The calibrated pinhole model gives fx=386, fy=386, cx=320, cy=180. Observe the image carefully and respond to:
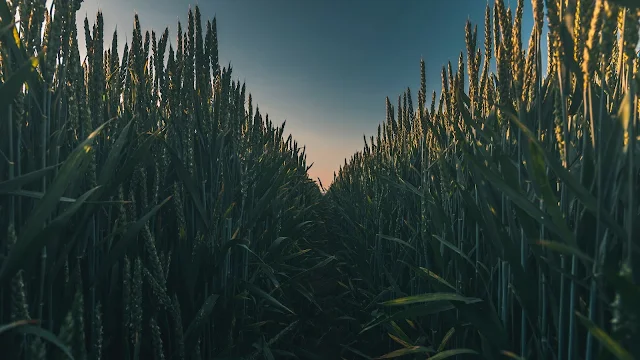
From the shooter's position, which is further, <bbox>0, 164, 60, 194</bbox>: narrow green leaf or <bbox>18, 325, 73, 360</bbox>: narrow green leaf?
<bbox>0, 164, 60, 194</bbox>: narrow green leaf

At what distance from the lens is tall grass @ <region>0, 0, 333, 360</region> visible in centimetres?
72

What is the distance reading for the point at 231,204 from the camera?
150 cm

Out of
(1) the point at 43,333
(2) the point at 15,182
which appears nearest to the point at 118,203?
(2) the point at 15,182

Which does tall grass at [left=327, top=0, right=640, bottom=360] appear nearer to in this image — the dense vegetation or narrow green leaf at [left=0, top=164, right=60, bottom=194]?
the dense vegetation

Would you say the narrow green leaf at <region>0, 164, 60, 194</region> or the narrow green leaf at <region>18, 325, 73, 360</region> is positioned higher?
the narrow green leaf at <region>0, 164, 60, 194</region>

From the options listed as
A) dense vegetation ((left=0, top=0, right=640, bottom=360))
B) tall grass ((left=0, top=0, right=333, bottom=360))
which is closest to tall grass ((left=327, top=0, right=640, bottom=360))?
dense vegetation ((left=0, top=0, right=640, bottom=360))

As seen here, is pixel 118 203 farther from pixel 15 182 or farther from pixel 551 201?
pixel 551 201

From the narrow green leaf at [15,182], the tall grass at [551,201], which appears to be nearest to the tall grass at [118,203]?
the narrow green leaf at [15,182]

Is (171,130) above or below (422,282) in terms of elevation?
above

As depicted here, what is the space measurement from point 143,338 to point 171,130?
798mm

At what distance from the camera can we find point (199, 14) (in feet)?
5.47

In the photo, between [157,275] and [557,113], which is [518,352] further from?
[157,275]

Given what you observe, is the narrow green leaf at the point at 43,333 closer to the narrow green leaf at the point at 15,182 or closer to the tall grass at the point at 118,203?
the tall grass at the point at 118,203

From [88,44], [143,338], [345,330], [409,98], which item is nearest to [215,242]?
[143,338]
